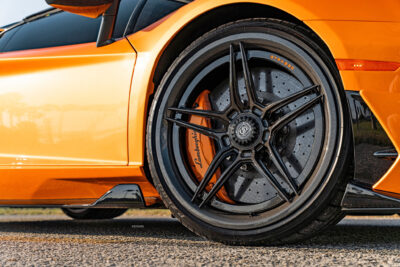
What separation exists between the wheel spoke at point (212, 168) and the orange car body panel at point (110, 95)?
312mm

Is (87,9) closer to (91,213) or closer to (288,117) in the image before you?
(288,117)

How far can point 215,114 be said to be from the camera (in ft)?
7.37

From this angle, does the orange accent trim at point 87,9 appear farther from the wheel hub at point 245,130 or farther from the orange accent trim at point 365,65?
the orange accent trim at point 365,65

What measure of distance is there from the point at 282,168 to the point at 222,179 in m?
0.27

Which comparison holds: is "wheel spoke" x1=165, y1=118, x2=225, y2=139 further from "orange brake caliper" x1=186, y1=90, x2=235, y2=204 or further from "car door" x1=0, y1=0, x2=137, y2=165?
"car door" x1=0, y1=0, x2=137, y2=165

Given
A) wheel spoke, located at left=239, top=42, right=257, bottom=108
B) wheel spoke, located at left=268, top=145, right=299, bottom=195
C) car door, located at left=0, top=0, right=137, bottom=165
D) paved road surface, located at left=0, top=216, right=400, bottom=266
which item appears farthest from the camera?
car door, located at left=0, top=0, right=137, bottom=165

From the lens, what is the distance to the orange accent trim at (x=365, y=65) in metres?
1.90

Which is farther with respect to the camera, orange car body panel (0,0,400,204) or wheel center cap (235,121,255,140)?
wheel center cap (235,121,255,140)

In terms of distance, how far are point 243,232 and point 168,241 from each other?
1.40ft

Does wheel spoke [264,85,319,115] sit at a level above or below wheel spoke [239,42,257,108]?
below

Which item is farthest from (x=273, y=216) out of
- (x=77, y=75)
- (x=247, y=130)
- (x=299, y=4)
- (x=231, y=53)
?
(x=77, y=75)

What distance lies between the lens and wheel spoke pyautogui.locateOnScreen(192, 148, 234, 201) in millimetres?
2197

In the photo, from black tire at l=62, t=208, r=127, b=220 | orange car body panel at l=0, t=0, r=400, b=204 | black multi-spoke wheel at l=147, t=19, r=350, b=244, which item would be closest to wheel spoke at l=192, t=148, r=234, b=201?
black multi-spoke wheel at l=147, t=19, r=350, b=244

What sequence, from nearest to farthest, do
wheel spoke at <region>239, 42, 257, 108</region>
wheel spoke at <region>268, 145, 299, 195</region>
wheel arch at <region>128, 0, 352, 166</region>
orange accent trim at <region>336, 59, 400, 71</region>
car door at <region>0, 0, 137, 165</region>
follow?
orange accent trim at <region>336, 59, 400, 71</region>, wheel spoke at <region>268, 145, 299, 195</region>, wheel spoke at <region>239, 42, 257, 108</region>, wheel arch at <region>128, 0, 352, 166</region>, car door at <region>0, 0, 137, 165</region>
